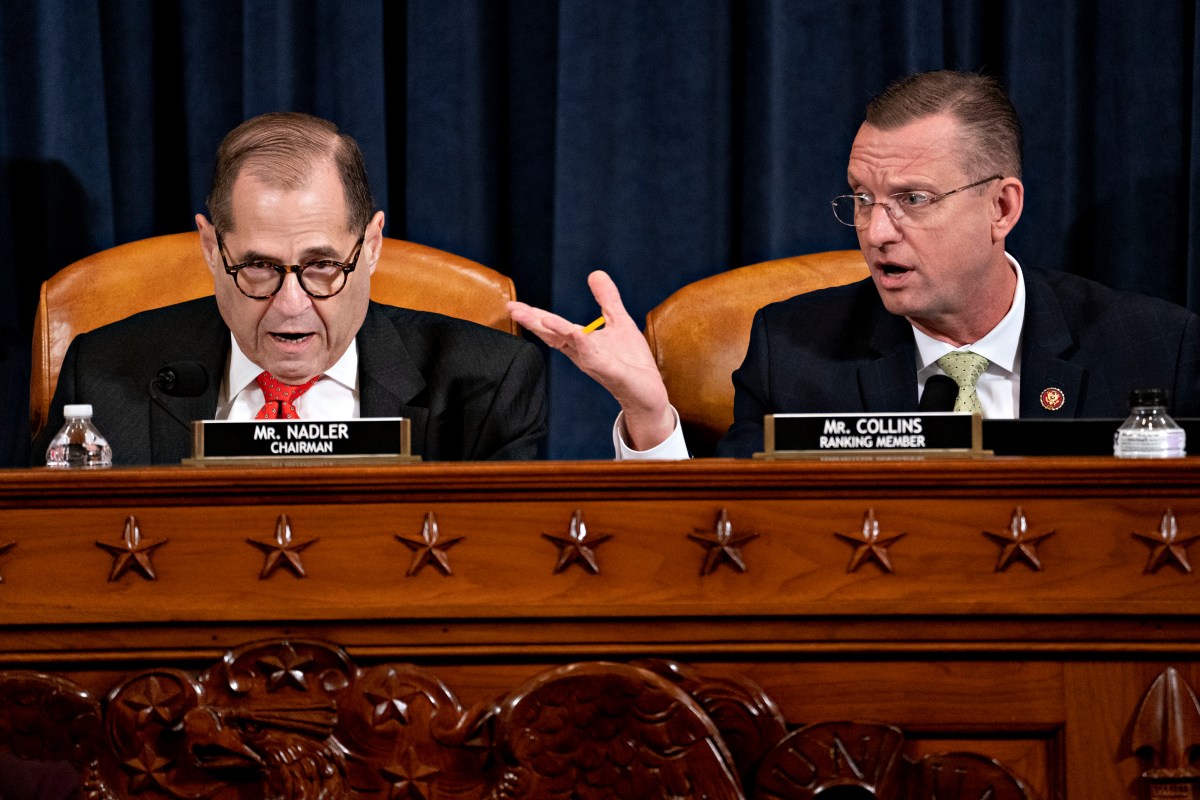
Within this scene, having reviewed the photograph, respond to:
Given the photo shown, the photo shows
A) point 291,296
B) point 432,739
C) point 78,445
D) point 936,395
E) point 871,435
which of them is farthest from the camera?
point 291,296

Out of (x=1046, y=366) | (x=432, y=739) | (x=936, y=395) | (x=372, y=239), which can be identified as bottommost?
(x=432, y=739)

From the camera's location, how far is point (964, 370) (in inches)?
83.4

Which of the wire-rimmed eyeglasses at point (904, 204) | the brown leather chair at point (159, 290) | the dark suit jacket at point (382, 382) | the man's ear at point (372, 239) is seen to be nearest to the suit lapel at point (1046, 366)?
the wire-rimmed eyeglasses at point (904, 204)

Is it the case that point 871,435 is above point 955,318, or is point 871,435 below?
below

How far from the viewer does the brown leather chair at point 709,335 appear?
2455 millimetres

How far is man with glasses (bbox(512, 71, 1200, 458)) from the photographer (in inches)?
83.6

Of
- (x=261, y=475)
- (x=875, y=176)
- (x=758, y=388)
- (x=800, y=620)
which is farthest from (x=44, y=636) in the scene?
(x=875, y=176)

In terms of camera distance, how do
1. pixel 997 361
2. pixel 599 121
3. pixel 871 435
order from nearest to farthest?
1. pixel 871 435
2. pixel 997 361
3. pixel 599 121

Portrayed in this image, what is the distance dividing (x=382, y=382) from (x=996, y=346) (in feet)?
3.36

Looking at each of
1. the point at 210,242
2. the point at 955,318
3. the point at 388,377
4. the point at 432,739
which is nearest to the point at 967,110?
the point at 955,318

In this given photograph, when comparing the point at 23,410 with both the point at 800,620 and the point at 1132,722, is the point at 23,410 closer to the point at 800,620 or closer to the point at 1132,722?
the point at 800,620

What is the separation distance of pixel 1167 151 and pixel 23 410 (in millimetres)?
2465

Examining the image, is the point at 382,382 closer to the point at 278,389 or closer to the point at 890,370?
the point at 278,389

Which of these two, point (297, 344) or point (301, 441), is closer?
point (301, 441)
